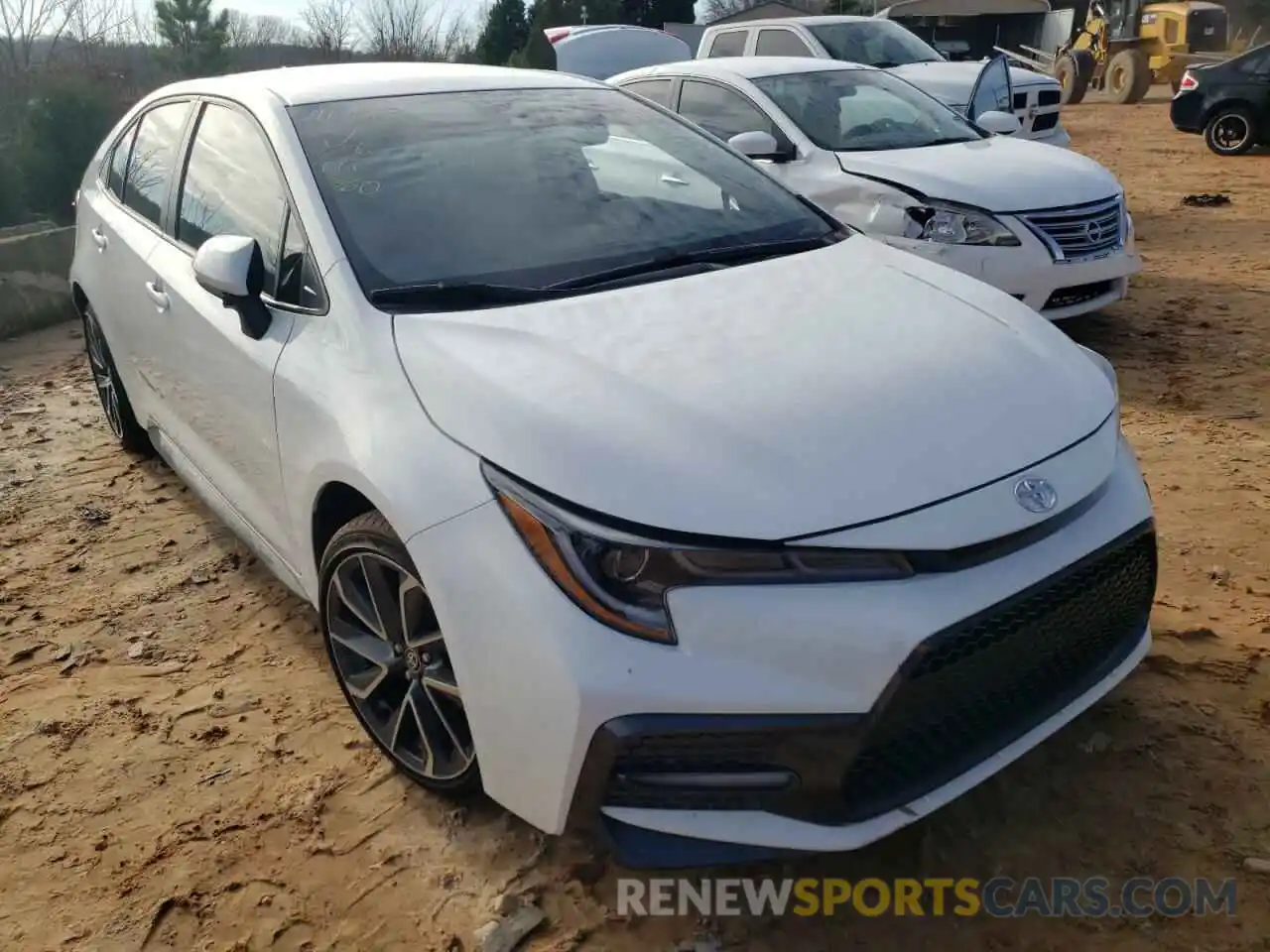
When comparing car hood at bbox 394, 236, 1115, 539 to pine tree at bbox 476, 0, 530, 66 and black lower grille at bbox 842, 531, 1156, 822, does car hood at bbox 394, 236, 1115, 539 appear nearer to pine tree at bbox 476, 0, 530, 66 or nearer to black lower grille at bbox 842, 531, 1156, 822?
black lower grille at bbox 842, 531, 1156, 822

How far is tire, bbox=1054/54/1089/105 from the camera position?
21.9 metres

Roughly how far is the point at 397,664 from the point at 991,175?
4657mm

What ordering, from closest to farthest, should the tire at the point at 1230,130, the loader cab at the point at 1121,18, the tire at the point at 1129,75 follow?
1. the tire at the point at 1230,130
2. the tire at the point at 1129,75
3. the loader cab at the point at 1121,18

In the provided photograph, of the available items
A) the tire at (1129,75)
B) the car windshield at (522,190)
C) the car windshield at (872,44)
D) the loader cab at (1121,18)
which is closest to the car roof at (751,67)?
the car windshield at (872,44)

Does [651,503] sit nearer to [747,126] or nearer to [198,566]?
[198,566]

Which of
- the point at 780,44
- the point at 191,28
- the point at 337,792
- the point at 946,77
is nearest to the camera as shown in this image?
the point at 337,792

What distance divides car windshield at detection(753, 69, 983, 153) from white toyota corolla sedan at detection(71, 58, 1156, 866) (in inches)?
135

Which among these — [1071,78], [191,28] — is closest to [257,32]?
[191,28]

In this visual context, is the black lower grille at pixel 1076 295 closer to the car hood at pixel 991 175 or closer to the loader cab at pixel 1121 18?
the car hood at pixel 991 175

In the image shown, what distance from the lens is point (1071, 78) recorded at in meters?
21.9

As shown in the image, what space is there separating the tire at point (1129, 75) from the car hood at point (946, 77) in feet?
45.6

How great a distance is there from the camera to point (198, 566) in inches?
154

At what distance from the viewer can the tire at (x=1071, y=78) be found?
21.9m

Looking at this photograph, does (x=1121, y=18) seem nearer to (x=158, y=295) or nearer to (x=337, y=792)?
(x=158, y=295)
